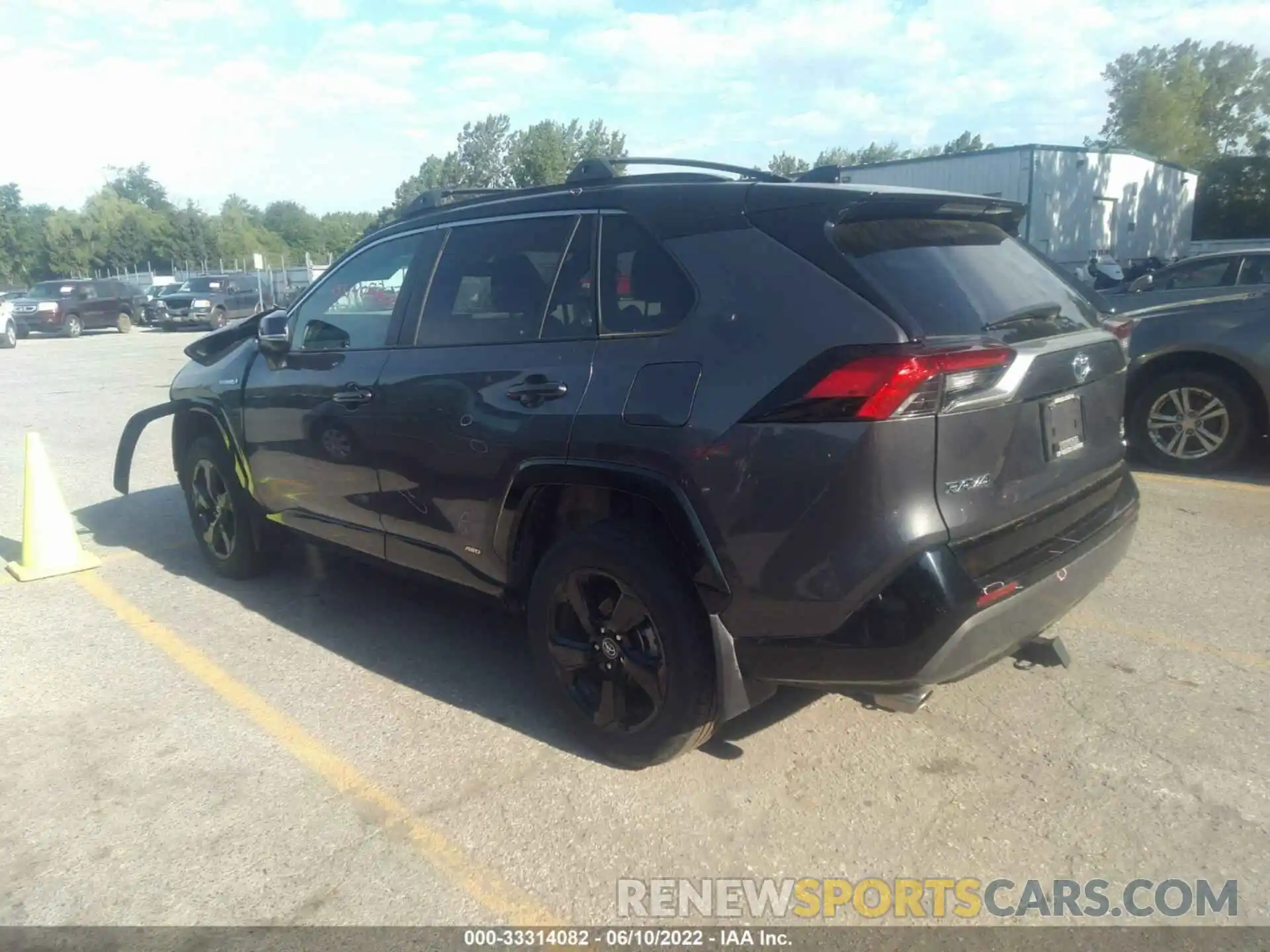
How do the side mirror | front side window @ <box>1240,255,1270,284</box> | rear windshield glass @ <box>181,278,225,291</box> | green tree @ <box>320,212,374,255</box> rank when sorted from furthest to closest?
green tree @ <box>320,212,374,255</box> → rear windshield glass @ <box>181,278,225,291</box> → front side window @ <box>1240,255,1270,284</box> → the side mirror

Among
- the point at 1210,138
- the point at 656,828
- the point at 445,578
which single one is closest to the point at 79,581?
the point at 445,578

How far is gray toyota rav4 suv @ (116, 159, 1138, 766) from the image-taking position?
2646 millimetres

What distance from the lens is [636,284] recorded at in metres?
3.20

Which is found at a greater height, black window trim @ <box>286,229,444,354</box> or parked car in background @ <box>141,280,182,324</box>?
black window trim @ <box>286,229,444,354</box>

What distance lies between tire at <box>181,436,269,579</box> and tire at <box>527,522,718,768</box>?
7.86 ft

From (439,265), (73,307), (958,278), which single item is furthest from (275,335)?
(73,307)

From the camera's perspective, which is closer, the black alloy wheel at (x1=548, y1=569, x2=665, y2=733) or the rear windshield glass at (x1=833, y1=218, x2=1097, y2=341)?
the rear windshield glass at (x1=833, y1=218, x2=1097, y2=341)

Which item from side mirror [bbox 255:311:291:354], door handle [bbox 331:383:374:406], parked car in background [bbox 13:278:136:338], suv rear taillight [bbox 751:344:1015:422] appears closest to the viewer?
suv rear taillight [bbox 751:344:1015:422]

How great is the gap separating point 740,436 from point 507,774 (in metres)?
1.48

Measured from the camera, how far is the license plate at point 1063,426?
297cm

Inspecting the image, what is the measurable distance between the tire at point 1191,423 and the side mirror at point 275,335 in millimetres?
5820

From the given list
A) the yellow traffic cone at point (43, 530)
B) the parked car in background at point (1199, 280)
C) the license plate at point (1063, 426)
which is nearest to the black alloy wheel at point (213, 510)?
the yellow traffic cone at point (43, 530)

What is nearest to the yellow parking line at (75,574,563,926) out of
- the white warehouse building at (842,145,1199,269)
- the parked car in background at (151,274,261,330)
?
the white warehouse building at (842,145,1199,269)

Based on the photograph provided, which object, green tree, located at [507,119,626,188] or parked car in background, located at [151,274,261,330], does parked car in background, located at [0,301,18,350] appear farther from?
green tree, located at [507,119,626,188]
